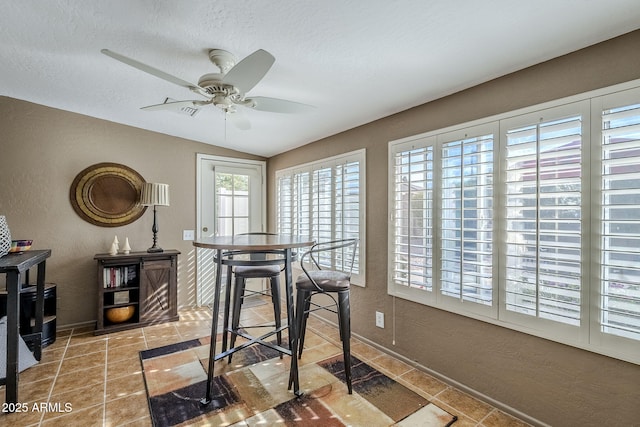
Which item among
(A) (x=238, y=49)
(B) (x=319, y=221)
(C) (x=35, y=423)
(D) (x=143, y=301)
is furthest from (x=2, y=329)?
(B) (x=319, y=221)

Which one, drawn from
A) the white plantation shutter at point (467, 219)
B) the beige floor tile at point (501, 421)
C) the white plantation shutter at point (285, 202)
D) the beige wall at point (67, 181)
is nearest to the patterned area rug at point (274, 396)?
the beige floor tile at point (501, 421)

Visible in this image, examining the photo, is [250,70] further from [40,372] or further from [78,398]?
[40,372]

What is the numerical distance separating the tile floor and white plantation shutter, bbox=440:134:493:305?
690 millimetres

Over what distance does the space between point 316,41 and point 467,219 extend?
59.2 inches

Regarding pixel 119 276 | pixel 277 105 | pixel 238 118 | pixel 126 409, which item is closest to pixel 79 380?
pixel 126 409

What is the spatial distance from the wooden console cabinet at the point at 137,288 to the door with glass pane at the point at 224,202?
0.57 meters

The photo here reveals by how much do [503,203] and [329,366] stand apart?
180 centimetres

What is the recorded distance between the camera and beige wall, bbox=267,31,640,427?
1.53 metres

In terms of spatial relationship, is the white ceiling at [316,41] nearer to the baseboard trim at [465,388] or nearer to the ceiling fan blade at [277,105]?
the ceiling fan blade at [277,105]

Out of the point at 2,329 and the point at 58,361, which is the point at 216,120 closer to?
the point at 2,329

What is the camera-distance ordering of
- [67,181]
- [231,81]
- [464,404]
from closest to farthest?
[231,81] → [464,404] → [67,181]

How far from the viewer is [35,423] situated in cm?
180

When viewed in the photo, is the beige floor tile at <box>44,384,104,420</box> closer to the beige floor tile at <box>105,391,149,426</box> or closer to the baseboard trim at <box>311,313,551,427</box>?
the beige floor tile at <box>105,391,149,426</box>

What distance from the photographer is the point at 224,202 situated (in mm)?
4242
